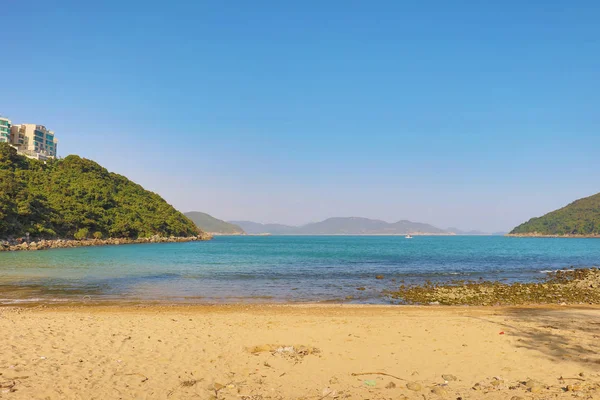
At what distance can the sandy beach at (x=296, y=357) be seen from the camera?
23.6ft


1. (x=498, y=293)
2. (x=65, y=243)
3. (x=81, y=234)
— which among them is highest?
(x=81, y=234)

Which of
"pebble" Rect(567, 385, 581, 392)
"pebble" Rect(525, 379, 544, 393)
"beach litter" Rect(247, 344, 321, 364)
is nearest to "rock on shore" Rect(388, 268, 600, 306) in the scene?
"beach litter" Rect(247, 344, 321, 364)

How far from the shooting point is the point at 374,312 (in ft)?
56.2

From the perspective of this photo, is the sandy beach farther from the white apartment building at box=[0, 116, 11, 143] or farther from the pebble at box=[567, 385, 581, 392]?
the white apartment building at box=[0, 116, 11, 143]

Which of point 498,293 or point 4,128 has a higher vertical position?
point 4,128

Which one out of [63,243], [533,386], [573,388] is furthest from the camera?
[63,243]

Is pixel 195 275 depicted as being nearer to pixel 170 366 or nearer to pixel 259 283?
pixel 259 283

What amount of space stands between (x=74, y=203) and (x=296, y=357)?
4022 inches

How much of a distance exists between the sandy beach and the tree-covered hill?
70.2 m

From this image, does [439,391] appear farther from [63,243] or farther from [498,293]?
[63,243]

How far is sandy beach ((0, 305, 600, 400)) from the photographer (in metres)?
7.21

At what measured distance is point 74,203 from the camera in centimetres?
9500

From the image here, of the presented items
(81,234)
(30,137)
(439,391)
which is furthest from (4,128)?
(439,391)

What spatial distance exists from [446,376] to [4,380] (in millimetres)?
8663
